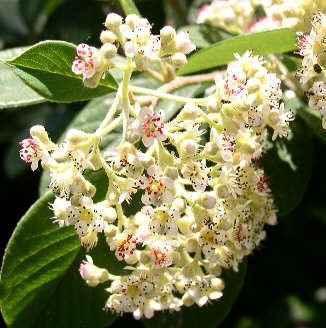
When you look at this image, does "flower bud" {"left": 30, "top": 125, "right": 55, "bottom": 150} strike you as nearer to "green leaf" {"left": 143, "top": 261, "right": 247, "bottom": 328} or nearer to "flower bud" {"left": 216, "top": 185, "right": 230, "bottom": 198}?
"flower bud" {"left": 216, "top": 185, "right": 230, "bottom": 198}

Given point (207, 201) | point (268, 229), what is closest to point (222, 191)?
point (207, 201)

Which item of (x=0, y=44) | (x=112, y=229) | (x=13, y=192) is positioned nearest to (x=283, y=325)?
(x=13, y=192)

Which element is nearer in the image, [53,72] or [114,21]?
[114,21]

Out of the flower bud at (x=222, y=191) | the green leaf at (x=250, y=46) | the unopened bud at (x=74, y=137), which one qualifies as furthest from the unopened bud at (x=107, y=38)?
the flower bud at (x=222, y=191)

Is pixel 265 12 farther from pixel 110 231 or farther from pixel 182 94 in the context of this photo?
pixel 110 231

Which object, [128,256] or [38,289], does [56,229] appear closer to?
[38,289]
